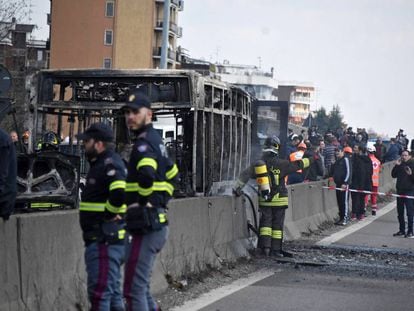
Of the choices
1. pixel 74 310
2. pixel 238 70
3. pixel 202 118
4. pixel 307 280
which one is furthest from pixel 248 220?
pixel 238 70

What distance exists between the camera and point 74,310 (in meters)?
10.2

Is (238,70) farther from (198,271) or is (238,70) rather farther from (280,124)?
(198,271)

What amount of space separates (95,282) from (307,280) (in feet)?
20.9

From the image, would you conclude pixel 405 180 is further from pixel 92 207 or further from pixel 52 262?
pixel 92 207

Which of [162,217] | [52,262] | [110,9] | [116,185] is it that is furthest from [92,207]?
[110,9]

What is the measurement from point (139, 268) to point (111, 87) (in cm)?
1078

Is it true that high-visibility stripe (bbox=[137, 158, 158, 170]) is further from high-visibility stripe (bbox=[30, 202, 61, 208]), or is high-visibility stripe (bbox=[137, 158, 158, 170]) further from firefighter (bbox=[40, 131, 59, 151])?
firefighter (bbox=[40, 131, 59, 151])

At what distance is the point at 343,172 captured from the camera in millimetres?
28109

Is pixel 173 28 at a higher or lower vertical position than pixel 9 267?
higher

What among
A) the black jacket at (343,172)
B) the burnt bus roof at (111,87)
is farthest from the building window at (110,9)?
the burnt bus roof at (111,87)

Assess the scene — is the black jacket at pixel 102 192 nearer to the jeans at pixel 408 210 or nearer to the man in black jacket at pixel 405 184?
the jeans at pixel 408 210

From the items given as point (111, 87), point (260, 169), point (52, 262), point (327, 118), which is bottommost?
point (52, 262)

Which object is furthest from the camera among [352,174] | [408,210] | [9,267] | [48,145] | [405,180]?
[352,174]

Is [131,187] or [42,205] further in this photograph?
[42,205]
